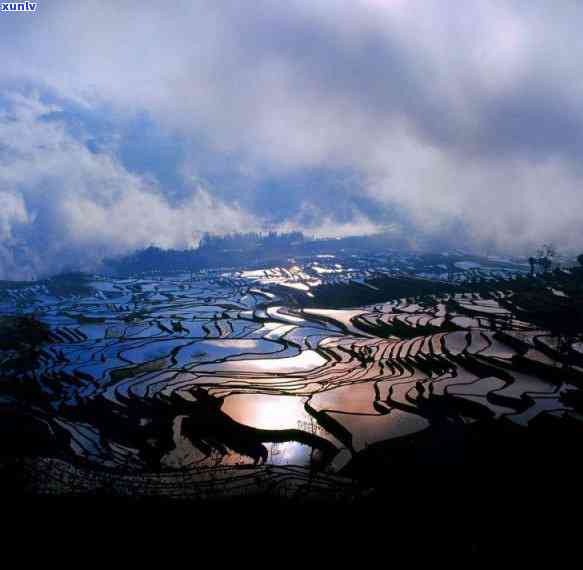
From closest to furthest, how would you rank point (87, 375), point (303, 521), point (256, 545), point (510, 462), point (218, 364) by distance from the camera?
point (256, 545)
point (303, 521)
point (510, 462)
point (87, 375)
point (218, 364)

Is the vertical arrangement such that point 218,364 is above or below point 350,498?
above

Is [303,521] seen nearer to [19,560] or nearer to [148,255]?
[19,560]

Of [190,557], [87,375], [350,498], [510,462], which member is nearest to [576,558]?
[510,462]

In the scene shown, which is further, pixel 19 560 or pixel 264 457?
pixel 264 457

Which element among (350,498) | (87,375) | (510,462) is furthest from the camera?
(87,375)

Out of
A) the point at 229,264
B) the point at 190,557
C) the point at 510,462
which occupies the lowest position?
the point at 190,557

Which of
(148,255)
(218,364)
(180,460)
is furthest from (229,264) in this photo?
(180,460)

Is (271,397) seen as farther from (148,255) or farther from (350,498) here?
(148,255)
